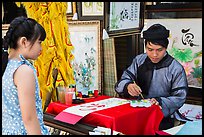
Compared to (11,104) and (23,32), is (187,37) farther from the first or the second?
(11,104)

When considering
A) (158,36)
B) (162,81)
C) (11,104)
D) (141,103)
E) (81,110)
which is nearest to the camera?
(11,104)

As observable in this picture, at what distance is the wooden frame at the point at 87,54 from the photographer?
14.6 feet

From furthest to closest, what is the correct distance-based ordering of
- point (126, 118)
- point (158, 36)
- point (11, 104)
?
point (158, 36) < point (126, 118) < point (11, 104)

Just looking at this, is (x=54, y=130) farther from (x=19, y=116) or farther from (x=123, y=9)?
(x=123, y=9)

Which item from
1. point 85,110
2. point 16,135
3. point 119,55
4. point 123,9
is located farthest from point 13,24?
point 119,55

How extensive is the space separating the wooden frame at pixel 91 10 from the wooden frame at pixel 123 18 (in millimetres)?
410

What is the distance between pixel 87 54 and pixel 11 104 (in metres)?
2.43

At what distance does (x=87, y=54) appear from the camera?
179 inches

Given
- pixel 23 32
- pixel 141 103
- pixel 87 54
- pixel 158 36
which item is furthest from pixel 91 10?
pixel 23 32

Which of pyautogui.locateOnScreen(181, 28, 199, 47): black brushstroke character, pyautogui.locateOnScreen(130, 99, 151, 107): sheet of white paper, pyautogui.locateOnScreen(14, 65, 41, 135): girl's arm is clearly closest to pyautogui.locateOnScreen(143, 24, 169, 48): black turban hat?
pyautogui.locateOnScreen(130, 99, 151, 107): sheet of white paper

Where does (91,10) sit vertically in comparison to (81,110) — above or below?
above

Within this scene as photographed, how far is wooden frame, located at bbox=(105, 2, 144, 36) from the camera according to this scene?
4062 millimetres

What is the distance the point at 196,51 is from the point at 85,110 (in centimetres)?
184

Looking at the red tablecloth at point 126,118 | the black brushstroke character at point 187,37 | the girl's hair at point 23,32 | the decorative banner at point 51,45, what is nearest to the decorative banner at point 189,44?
the black brushstroke character at point 187,37
